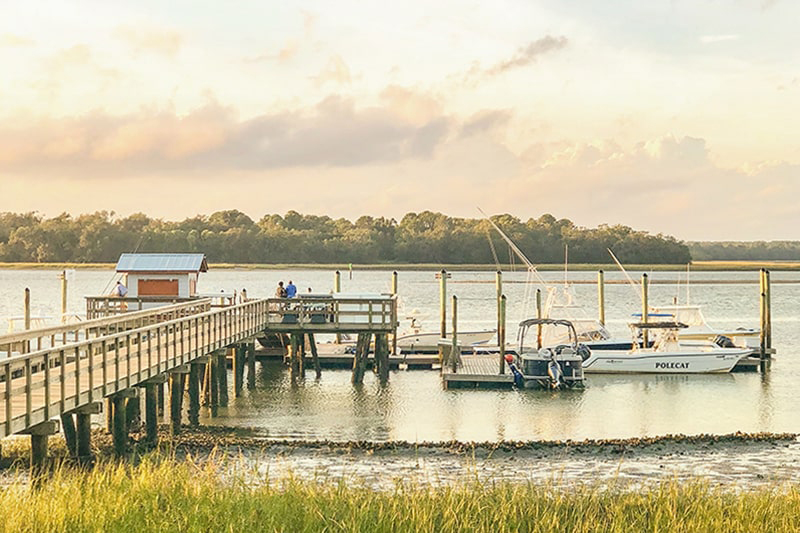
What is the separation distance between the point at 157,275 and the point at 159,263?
45 centimetres

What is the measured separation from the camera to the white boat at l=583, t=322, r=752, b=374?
3744 centimetres

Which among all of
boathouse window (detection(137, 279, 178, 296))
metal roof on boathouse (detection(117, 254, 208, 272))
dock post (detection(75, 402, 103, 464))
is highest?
metal roof on boathouse (detection(117, 254, 208, 272))

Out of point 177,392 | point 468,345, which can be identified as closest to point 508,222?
point 468,345

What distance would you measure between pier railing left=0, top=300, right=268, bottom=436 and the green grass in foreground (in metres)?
2.84

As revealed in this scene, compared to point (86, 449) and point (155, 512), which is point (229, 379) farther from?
point (155, 512)

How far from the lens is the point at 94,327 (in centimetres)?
2484

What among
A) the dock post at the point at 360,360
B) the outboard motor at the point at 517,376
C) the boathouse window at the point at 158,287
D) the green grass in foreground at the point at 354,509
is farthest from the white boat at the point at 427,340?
the green grass in foreground at the point at 354,509

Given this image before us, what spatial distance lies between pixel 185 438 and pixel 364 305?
14.7 m

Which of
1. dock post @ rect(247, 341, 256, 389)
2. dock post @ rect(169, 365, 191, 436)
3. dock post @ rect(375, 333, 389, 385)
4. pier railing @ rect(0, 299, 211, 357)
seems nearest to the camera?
pier railing @ rect(0, 299, 211, 357)

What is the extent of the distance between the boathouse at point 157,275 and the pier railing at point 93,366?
28.5 ft

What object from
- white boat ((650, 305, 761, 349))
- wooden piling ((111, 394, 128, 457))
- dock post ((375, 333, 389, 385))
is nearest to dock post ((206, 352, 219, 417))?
dock post ((375, 333, 389, 385))

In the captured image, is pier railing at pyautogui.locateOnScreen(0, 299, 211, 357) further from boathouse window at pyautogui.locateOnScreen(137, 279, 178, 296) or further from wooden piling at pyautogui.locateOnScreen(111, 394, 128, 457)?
boathouse window at pyautogui.locateOnScreen(137, 279, 178, 296)

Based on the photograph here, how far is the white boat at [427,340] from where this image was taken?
42.0 metres

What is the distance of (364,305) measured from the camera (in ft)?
122
